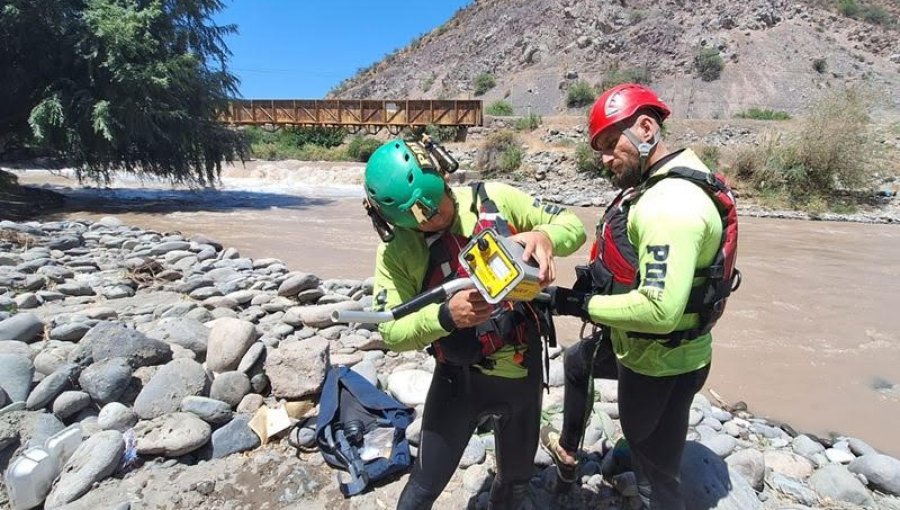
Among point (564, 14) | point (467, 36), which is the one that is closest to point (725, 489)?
point (564, 14)

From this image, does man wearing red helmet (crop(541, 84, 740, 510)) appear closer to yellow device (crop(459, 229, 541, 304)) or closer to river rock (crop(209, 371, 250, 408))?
yellow device (crop(459, 229, 541, 304))

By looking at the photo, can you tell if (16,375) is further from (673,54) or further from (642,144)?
(673,54)

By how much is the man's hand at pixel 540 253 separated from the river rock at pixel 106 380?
135 inches

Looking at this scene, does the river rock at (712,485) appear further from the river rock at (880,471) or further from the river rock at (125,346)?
the river rock at (125,346)

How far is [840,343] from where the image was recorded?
22.7 feet

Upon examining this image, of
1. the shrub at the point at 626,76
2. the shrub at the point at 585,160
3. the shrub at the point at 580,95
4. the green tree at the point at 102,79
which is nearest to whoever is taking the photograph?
the green tree at the point at 102,79

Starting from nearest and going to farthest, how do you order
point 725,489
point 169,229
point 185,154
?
point 725,489, point 169,229, point 185,154

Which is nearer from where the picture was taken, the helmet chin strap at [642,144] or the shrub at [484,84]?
the helmet chin strap at [642,144]

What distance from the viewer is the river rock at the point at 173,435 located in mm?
3365

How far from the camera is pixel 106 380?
3.84 meters

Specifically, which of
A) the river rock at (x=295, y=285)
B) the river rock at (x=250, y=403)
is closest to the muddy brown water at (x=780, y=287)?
the river rock at (x=295, y=285)

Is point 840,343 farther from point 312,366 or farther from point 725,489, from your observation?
point 312,366

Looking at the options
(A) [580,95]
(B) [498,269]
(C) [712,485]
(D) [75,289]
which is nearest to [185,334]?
(D) [75,289]

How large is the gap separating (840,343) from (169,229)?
47.7ft
